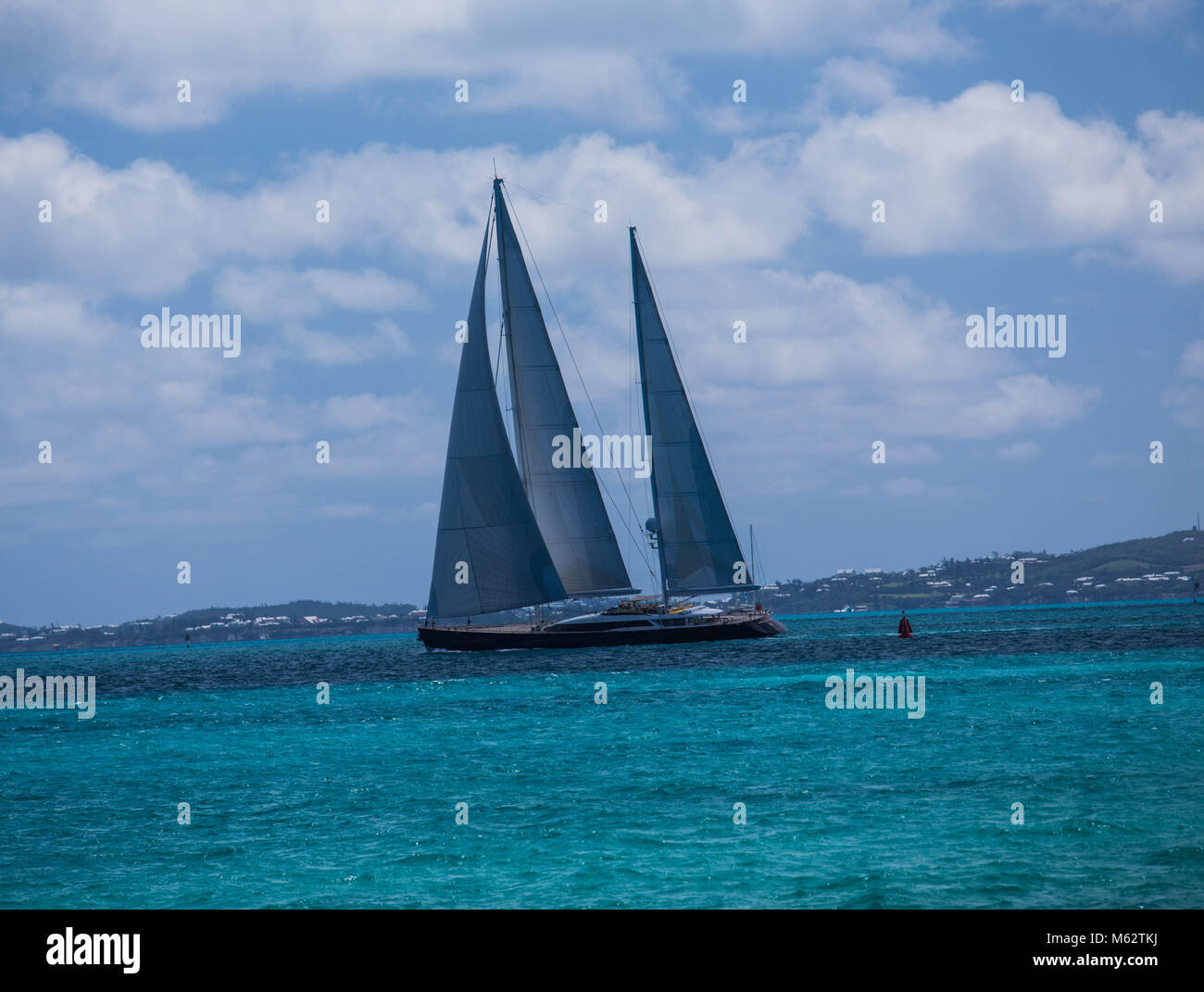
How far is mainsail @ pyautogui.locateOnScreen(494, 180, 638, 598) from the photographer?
67062 mm

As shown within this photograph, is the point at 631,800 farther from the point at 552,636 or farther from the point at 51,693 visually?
the point at 51,693

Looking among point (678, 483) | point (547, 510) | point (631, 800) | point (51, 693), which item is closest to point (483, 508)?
point (547, 510)

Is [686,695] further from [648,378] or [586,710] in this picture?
[648,378]

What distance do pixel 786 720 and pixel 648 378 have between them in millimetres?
38679

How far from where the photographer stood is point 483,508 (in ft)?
217

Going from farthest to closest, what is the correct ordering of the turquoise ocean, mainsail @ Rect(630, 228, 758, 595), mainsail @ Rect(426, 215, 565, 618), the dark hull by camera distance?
1. the dark hull
2. mainsail @ Rect(630, 228, 758, 595)
3. mainsail @ Rect(426, 215, 565, 618)
4. the turquoise ocean

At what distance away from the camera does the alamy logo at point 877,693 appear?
1511 inches

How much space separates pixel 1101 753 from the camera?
2664 cm

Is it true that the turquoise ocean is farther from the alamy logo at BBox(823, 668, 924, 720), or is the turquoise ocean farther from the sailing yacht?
the sailing yacht
